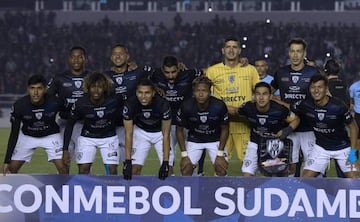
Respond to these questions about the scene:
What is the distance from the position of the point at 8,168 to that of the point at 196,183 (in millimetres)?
2395

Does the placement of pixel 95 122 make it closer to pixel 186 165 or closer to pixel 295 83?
pixel 186 165

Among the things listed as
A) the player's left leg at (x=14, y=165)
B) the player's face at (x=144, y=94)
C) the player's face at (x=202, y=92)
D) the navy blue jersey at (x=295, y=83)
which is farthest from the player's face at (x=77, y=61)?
the navy blue jersey at (x=295, y=83)

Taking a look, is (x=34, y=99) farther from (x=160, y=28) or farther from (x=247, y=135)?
(x=160, y=28)

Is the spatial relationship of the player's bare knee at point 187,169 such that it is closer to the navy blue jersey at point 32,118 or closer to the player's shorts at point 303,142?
the player's shorts at point 303,142

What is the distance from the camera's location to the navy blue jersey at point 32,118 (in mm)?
10430

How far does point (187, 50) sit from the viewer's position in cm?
3244

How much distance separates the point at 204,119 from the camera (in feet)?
34.5

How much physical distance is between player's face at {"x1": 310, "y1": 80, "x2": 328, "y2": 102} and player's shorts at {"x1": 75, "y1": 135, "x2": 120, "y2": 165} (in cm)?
232

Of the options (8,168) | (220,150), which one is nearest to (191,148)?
(220,150)

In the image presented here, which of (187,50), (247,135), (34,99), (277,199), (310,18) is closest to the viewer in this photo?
(277,199)

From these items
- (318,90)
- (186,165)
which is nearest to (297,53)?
(318,90)

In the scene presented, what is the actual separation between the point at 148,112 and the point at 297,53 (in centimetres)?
180

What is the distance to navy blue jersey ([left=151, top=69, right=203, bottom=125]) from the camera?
11.1 metres

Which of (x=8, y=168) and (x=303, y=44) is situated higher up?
(x=303, y=44)
